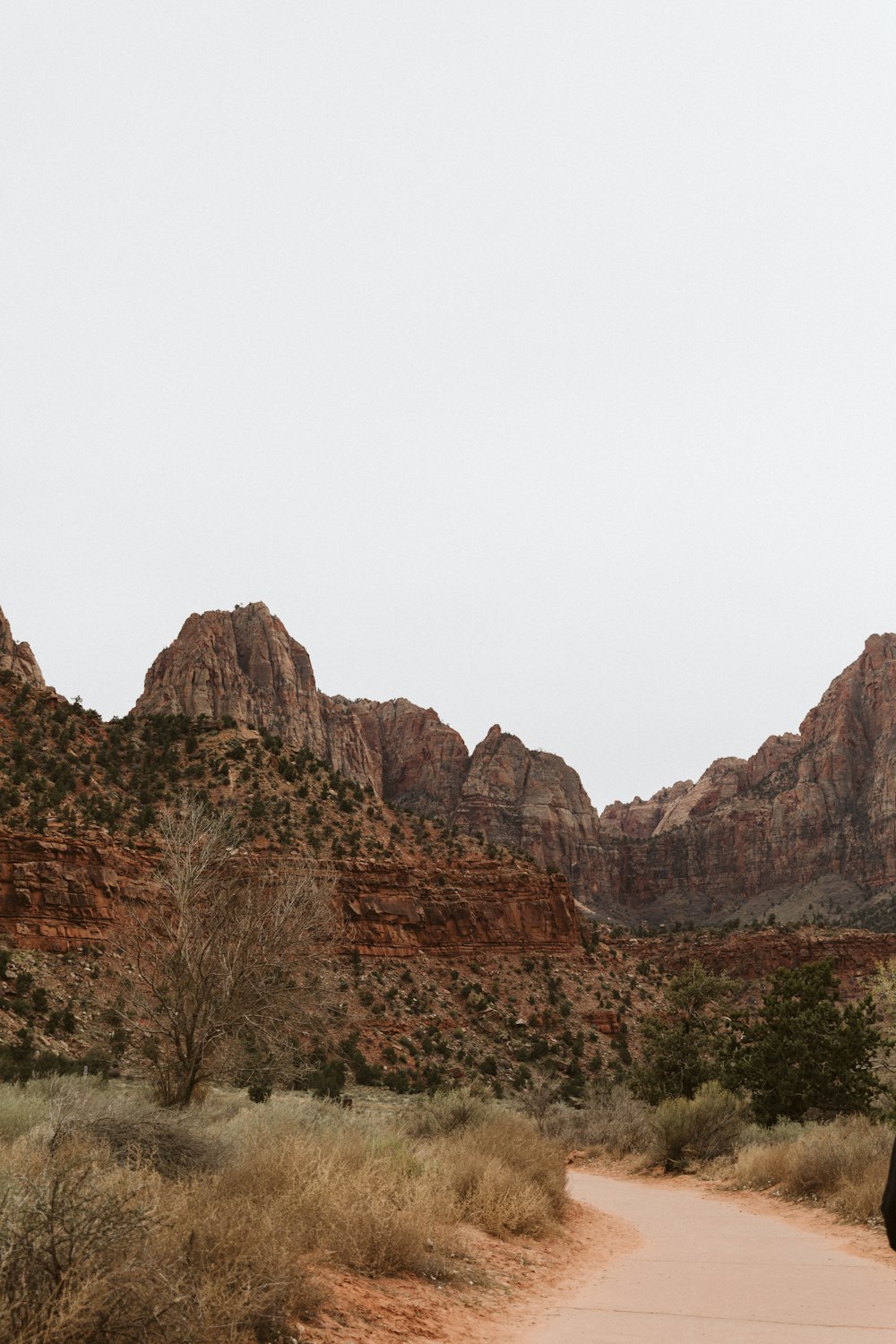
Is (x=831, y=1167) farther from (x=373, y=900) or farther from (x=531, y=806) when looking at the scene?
(x=531, y=806)

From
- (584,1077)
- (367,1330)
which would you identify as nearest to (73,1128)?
(367,1330)

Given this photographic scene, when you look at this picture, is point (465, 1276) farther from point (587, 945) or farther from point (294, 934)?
point (587, 945)

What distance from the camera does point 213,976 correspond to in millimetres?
17453

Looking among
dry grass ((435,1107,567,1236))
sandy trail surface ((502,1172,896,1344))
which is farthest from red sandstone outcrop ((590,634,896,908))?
sandy trail surface ((502,1172,896,1344))

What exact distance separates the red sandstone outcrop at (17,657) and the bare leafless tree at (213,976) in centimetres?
6070

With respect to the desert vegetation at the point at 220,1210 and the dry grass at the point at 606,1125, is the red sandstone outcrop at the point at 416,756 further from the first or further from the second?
the desert vegetation at the point at 220,1210

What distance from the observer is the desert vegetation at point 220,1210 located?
16.0 feet

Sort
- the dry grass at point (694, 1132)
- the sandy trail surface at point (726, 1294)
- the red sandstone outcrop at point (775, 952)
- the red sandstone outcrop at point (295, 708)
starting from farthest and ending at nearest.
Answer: the red sandstone outcrop at point (295, 708) → the red sandstone outcrop at point (775, 952) → the dry grass at point (694, 1132) → the sandy trail surface at point (726, 1294)

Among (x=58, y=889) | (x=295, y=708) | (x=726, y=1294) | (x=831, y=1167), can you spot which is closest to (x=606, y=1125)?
(x=831, y=1167)

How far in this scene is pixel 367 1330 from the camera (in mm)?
6754

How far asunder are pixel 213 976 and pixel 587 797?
129870mm

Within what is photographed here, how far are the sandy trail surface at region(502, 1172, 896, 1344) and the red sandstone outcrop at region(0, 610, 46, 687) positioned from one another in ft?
234

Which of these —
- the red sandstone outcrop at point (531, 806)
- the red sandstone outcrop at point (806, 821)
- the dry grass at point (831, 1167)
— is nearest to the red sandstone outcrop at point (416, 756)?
the red sandstone outcrop at point (531, 806)

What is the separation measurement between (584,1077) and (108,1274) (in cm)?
4026
